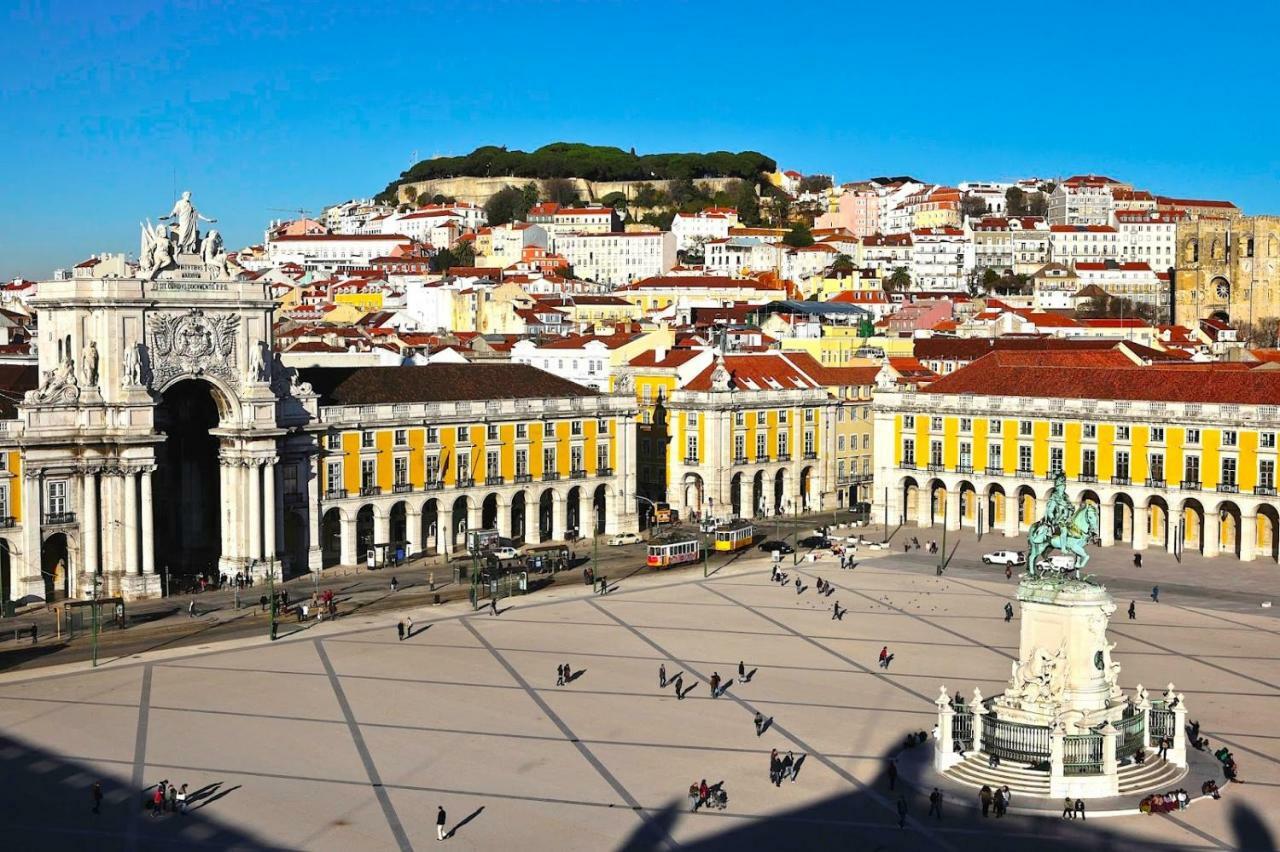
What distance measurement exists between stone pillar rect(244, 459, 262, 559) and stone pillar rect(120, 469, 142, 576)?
462 cm

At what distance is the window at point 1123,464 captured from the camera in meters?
78.2

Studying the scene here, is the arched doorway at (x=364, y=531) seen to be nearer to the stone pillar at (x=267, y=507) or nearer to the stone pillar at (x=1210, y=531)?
the stone pillar at (x=267, y=507)

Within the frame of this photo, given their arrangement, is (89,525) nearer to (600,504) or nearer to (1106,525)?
(600,504)

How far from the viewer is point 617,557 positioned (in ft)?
249

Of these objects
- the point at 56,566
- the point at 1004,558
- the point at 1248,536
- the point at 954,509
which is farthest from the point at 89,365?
the point at 1248,536

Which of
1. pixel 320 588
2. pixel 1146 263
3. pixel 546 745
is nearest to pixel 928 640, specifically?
pixel 546 745

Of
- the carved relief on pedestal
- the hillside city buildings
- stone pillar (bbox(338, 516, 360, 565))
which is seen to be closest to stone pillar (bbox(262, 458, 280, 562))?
the hillside city buildings

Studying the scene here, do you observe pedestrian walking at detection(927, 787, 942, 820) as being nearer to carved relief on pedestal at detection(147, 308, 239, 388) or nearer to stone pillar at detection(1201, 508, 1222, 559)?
carved relief on pedestal at detection(147, 308, 239, 388)

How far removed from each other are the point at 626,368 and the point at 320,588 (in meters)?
31.1

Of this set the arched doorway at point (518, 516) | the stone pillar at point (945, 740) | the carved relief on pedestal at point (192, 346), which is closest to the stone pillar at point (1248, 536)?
the arched doorway at point (518, 516)

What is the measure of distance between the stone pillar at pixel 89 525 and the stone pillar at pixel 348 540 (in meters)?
11.1

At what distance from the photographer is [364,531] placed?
73812 millimetres

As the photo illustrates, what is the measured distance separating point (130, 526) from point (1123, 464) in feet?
139

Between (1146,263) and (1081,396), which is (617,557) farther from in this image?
(1146,263)
